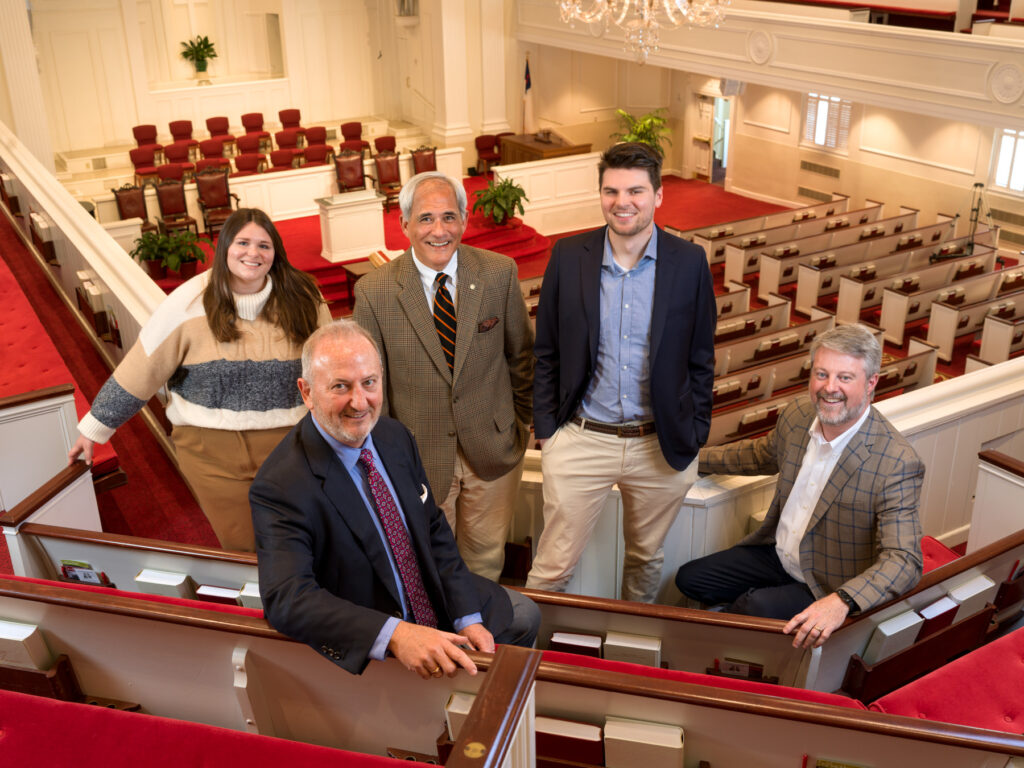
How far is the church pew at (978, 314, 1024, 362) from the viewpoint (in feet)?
A: 25.0

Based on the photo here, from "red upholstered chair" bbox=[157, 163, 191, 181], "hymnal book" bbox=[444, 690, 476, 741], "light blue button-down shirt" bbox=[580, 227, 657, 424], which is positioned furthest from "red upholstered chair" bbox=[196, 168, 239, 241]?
"hymnal book" bbox=[444, 690, 476, 741]

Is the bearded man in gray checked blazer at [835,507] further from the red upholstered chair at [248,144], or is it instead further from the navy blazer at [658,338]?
the red upholstered chair at [248,144]

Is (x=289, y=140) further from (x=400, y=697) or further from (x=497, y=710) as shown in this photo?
(x=497, y=710)

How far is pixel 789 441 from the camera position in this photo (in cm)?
288

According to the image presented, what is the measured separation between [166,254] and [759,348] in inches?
238

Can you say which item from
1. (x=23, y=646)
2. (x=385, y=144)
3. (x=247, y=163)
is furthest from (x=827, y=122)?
(x=23, y=646)

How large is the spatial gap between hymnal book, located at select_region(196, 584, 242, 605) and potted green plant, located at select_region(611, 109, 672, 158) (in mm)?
11734

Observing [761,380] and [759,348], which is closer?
[761,380]

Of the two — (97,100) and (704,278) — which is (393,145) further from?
(704,278)

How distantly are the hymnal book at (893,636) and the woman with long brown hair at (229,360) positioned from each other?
73.2 inches

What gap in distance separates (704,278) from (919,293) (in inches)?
270

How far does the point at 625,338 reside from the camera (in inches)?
108

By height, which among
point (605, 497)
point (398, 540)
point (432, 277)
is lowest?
point (605, 497)

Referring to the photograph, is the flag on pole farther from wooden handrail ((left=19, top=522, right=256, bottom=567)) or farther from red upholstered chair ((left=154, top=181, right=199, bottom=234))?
wooden handrail ((left=19, top=522, right=256, bottom=567))
